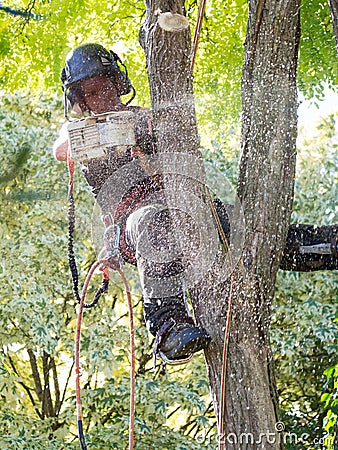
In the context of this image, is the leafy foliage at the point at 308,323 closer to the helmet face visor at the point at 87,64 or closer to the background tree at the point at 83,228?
the background tree at the point at 83,228

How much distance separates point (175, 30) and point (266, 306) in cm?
88

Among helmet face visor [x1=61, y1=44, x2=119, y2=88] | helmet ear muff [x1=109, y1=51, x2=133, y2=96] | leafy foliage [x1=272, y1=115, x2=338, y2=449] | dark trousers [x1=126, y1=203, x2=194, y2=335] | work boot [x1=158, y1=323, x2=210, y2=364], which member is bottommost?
leafy foliage [x1=272, y1=115, x2=338, y2=449]

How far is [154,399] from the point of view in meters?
5.07

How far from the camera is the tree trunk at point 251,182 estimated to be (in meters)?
2.19

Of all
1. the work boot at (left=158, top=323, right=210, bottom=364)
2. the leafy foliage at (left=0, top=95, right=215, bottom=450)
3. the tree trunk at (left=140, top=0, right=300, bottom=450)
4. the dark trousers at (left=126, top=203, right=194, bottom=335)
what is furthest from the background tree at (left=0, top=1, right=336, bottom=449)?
the work boot at (left=158, top=323, right=210, bottom=364)

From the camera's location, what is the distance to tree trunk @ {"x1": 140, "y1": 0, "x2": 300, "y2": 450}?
2189 millimetres

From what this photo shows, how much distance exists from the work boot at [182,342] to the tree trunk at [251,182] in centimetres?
4

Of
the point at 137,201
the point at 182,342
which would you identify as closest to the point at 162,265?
the point at 182,342

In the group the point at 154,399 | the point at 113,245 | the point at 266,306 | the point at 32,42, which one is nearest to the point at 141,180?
the point at 113,245

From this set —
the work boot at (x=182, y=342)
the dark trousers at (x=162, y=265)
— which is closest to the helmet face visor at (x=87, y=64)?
the dark trousers at (x=162, y=265)

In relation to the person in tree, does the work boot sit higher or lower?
lower

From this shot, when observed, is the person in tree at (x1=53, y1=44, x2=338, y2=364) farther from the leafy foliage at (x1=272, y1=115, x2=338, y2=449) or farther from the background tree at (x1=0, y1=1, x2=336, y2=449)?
the leafy foliage at (x1=272, y1=115, x2=338, y2=449)

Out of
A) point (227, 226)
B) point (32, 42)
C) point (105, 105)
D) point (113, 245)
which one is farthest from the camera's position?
point (32, 42)

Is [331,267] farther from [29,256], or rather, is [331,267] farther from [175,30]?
[29,256]
